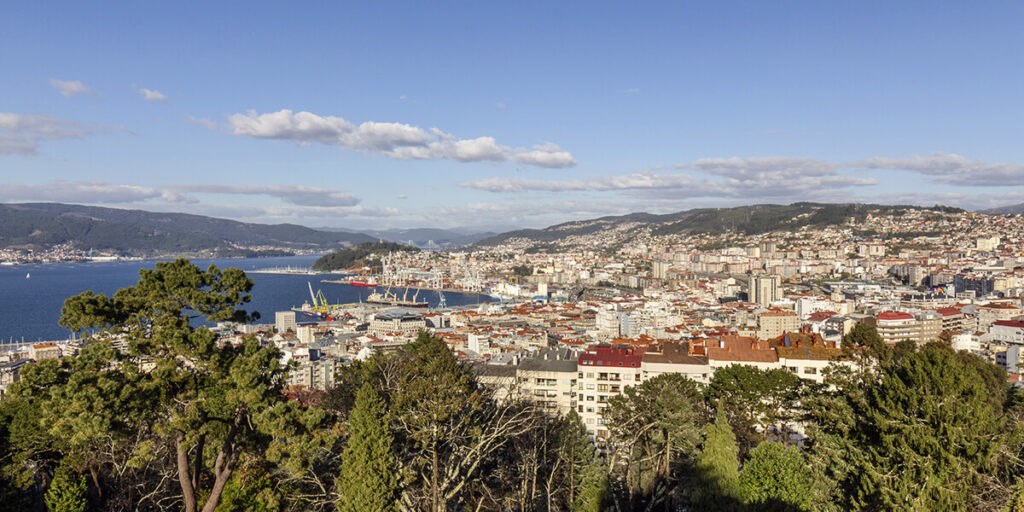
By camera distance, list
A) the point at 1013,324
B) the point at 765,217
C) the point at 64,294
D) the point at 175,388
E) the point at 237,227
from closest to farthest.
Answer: the point at 175,388 < the point at 1013,324 < the point at 64,294 < the point at 765,217 < the point at 237,227

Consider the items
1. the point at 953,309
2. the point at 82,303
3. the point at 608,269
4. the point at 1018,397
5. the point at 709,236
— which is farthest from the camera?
the point at 709,236

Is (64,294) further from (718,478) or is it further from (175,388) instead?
(718,478)

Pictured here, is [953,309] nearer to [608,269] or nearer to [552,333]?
[552,333]

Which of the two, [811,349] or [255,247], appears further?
[255,247]

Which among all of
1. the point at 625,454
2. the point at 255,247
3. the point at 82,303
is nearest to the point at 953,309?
the point at 625,454

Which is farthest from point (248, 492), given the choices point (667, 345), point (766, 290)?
point (766, 290)

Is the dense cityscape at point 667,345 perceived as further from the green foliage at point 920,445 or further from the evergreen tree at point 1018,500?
the evergreen tree at point 1018,500

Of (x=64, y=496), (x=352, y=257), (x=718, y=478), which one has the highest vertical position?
(x=64, y=496)
